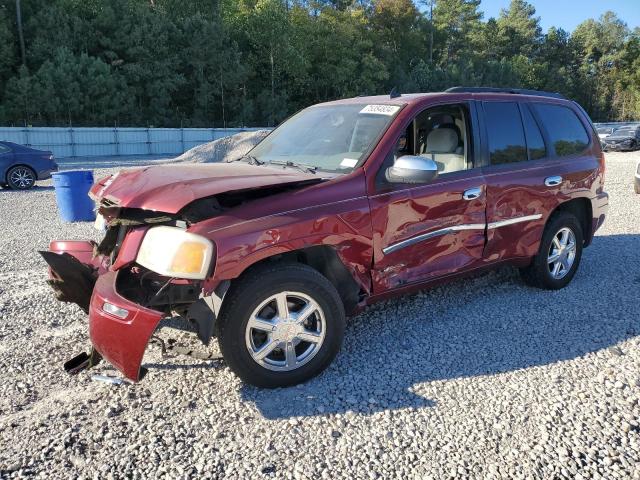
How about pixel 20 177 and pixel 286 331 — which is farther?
pixel 20 177

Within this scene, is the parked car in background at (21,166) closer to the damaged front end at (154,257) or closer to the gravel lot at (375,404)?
the gravel lot at (375,404)

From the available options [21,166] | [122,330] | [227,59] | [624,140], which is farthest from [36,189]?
[227,59]

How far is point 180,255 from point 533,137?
3.61 m

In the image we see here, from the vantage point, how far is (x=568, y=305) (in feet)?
16.3

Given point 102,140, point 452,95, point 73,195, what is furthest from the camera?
point 102,140

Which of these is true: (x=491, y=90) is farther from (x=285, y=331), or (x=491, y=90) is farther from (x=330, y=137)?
(x=285, y=331)

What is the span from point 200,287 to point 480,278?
3.53m

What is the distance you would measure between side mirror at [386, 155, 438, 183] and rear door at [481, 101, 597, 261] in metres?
1.03

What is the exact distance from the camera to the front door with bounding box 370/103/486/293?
151 inches

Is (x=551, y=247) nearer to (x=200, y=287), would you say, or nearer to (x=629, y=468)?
(x=629, y=468)

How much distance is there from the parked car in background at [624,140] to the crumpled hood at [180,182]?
3082cm

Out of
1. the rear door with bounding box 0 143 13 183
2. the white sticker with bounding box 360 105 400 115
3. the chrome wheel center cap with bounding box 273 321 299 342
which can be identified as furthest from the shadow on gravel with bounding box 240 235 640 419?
the rear door with bounding box 0 143 13 183

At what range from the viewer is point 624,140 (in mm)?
29453

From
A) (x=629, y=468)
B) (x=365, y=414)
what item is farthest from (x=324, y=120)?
(x=629, y=468)
